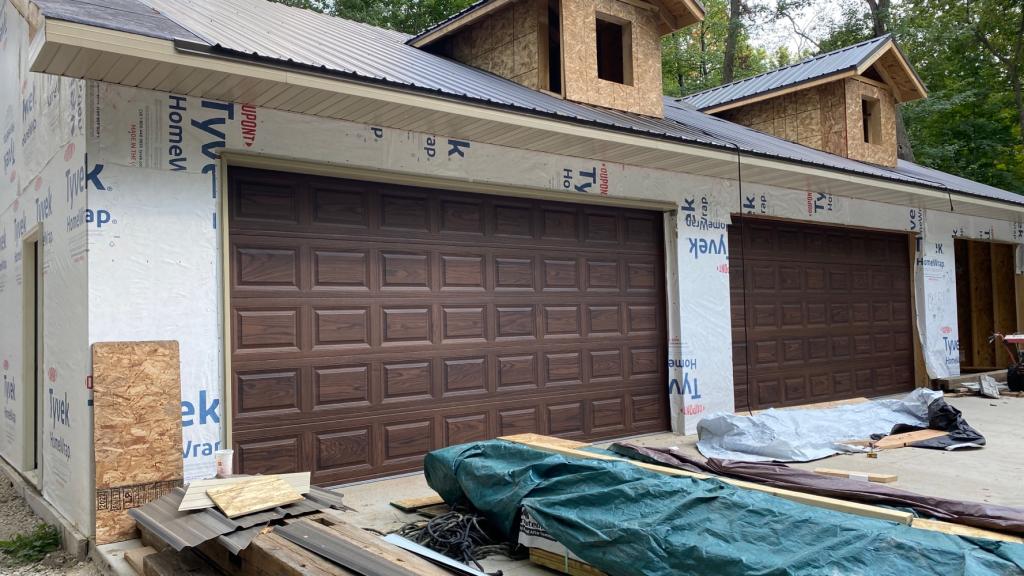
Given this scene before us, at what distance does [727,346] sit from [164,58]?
705 centimetres

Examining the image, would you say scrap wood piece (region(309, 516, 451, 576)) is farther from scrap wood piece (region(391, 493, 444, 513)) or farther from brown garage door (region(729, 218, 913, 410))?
brown garage door (region(729, 218, 913, 410))

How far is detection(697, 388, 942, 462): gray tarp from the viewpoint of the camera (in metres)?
7.35

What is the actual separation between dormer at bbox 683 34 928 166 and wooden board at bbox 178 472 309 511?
1109 centimetres

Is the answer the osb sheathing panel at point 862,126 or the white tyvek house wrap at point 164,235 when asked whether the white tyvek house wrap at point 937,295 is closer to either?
the osb sheathing panel at point 862,126

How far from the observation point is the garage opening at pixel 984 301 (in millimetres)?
15008

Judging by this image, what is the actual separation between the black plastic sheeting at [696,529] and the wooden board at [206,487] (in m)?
1.16

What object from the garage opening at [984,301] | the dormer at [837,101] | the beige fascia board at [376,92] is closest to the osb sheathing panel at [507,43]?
the beige fascia board at [376,92]

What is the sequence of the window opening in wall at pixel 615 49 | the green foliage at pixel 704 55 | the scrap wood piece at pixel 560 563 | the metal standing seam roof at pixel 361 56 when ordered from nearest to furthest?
the scrap wood piece at pixel 560 563 → the metal standing seam roof at pixel 361 56 → the window opening in wall at pixel 615 49 → the green foliage at pixel 704 55

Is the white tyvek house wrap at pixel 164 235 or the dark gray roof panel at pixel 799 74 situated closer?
the white tyvek house wrap at pixel 164 235

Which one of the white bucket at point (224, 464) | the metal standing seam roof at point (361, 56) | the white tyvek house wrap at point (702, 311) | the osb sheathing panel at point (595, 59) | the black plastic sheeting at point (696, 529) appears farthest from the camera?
the osb sheathing panel at point (595, 59)

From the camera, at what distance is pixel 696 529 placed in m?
3.31

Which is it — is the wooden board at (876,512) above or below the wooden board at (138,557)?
above

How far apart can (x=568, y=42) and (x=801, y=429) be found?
5359mm

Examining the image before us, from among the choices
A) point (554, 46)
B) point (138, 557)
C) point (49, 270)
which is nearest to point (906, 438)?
point (554, 46)
